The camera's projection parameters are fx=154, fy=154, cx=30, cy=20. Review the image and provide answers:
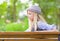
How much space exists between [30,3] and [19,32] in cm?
29

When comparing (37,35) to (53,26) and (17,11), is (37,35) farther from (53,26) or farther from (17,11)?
(17,11)

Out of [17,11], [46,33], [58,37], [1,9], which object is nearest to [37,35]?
[46,33]

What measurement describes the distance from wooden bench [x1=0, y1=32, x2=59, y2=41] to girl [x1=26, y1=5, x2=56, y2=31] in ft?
0.24

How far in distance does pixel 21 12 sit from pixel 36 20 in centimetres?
16

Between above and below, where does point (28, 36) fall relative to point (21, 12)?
below

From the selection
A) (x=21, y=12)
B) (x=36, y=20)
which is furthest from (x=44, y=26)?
(x=21, y=12)

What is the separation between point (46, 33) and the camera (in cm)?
134

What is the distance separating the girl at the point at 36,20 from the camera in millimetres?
1403

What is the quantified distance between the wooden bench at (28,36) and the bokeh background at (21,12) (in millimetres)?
78

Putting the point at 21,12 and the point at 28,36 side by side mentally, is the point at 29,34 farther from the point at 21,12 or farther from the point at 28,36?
the point at 21,12

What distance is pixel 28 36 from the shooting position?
4.40 ft

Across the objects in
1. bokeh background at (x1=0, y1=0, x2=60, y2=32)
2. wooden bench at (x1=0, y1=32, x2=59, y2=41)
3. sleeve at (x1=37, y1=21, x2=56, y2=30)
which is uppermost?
bokeh background at (x1=0, y1=0, x2=60, y2=32)

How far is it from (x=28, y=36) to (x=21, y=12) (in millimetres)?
240

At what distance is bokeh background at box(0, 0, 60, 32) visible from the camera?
141cm
